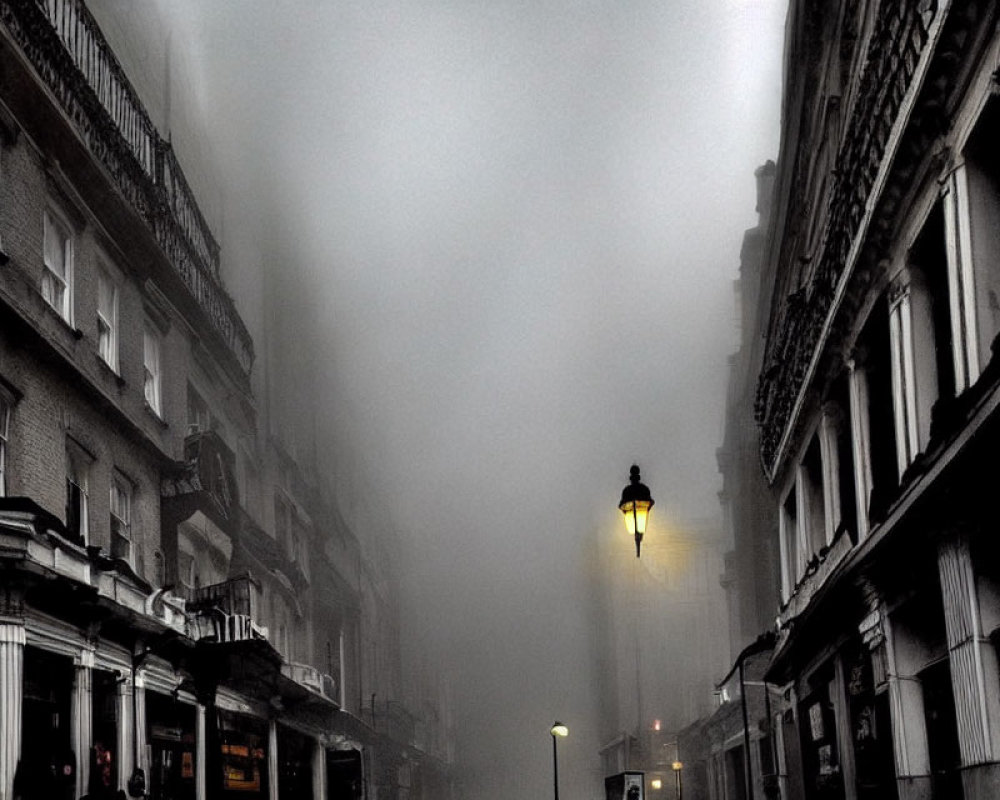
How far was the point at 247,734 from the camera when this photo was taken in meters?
27.4

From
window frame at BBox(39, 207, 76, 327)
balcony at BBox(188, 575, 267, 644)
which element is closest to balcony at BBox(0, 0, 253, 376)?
window frame at BBox(39, 207, 76, 327)

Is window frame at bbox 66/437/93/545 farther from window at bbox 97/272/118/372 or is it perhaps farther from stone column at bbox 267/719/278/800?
stone column at bbox 267/719/278/800

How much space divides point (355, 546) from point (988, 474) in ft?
138

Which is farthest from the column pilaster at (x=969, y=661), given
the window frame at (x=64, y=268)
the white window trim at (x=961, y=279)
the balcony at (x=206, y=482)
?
the balcony at (x=206, y=482)

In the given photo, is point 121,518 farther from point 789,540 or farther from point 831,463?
point 789,540

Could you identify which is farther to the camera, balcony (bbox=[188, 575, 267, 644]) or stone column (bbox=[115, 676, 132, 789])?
balcony (bbox=[188, 575, 267, 644])

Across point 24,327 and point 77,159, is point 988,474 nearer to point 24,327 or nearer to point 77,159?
point 24,327

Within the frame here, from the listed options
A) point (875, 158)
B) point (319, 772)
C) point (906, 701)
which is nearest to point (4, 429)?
point (875, 158)

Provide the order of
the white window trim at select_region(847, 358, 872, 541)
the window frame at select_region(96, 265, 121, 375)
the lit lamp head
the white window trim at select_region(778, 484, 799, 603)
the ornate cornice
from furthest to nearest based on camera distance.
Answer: the white window trim at select_region(778, 484, 799, 603) < the window frame at select_region(96, 265, 121, 375) < the white window trim at select_region(847, 358, 872, 541) < the lit lamp head < the ornate cornice

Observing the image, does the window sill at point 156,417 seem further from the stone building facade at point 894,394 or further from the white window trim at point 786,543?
the white window trim at point 786,543

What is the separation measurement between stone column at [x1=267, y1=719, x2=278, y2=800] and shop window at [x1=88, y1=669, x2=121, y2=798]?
36.6 feet

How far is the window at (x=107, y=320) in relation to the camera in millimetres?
21312

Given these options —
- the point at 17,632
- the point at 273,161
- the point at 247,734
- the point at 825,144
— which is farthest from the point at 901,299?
the point at 273,161

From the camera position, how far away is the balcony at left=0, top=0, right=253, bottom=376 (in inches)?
732
